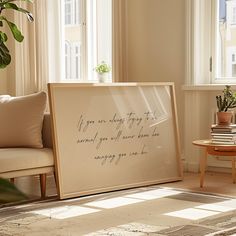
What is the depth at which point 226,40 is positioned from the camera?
450 cm

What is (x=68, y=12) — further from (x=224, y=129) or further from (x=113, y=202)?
(x=113, y=202)

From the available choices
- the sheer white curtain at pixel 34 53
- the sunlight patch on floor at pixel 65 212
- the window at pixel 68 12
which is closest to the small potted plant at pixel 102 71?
the sheer white curtain at pixel 34 53

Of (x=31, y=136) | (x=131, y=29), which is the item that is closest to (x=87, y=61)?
(x=131, y=29)

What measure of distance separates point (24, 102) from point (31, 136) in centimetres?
26

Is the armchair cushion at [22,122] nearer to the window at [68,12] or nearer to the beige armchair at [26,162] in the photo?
the beige armchair at [26,162]

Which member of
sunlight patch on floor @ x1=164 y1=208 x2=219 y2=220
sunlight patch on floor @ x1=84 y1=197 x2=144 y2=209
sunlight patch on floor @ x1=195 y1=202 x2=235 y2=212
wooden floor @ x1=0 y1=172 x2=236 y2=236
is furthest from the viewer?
sunlight patch on floor @ x1=84 y1=197 x2=144 y2=209

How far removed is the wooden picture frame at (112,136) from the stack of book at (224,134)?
0.45 metres

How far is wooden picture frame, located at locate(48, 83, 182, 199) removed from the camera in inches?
132

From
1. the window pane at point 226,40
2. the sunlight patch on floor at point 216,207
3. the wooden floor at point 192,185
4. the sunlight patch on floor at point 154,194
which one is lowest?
the wooden floor at point 192,185

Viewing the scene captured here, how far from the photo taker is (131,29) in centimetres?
495

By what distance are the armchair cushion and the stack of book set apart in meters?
1.33

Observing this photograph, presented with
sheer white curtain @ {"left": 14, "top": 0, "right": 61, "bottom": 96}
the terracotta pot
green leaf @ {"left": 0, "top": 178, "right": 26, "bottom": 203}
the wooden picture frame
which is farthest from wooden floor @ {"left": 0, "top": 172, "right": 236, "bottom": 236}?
green leaf @ {"left": 0, "top": 178, "right": 26, "bottom": 203}

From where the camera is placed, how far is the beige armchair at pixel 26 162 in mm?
3041

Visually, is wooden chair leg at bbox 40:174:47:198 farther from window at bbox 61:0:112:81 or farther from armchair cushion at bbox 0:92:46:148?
window at bbox 61:0:112:81
